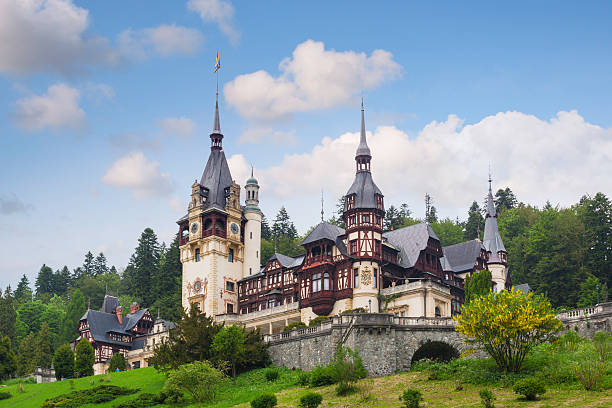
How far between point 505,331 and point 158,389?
2630 centimetres

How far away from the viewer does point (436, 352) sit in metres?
54.2

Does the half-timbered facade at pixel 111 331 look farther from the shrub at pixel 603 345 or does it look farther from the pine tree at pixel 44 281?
the pine tree at pixel 44 281

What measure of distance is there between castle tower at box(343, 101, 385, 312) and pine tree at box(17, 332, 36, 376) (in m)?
39.4

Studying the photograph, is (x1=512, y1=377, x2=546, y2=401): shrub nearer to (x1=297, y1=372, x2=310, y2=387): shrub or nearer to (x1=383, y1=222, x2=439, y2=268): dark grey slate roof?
(x1=297, y1=372, x2=310, y2=387): shrub

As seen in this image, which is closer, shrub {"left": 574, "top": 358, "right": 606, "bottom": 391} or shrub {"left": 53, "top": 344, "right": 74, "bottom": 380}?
shrub {"left": 574, "top": 358, "right": 606, "bottom": 391}

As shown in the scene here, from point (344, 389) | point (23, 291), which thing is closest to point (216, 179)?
point (344, 389)

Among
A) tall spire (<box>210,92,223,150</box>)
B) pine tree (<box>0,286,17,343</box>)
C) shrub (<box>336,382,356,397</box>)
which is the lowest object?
shrub (<box>336,382,356,397</box>)

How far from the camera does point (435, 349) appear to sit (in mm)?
54062

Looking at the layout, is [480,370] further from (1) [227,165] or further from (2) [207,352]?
(1) [227,165]

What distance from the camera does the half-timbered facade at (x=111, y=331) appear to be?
310ft

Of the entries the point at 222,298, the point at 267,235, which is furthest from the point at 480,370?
the point at 267,235

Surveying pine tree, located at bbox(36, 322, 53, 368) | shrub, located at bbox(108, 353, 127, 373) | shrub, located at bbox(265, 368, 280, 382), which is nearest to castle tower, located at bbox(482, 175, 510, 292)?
shrub, located at bbox(265, 368, 280, 382)

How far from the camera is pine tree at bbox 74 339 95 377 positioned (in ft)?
251

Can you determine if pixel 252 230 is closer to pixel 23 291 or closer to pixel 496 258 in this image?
pixel 496 258
